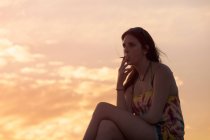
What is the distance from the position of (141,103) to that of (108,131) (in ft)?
2.46

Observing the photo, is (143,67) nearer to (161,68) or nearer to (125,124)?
(161,68)

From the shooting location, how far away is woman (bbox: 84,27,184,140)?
23.9ft

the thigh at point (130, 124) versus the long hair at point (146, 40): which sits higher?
the long hair at point (146, 40)

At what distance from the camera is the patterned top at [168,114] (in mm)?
7422

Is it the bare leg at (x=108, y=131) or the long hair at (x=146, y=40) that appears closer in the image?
the bare leg at (x=108, y=131)

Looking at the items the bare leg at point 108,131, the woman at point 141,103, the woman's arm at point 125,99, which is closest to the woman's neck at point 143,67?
the woman at point 141,103

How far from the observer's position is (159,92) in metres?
7.50

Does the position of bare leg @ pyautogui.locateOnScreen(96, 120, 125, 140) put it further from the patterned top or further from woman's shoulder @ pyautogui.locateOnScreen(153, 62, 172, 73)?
woman's shoulder @ pyautogui.locateOnScreen(153, 62, 172, 73)

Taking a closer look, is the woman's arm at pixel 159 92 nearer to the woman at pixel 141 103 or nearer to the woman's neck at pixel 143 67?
the woman at pixel 141 103

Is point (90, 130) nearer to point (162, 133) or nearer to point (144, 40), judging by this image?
point (162, 133)

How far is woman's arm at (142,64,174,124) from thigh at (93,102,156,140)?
Answer: 130mm

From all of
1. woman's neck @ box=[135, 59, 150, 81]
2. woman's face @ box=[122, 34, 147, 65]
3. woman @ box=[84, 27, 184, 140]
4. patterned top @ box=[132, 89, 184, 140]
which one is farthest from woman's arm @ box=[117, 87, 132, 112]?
woman's face @ box=[122, 34, 147, 65]

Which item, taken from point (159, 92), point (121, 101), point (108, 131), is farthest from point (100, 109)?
point (159, 92)

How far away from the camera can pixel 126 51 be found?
777 cm
